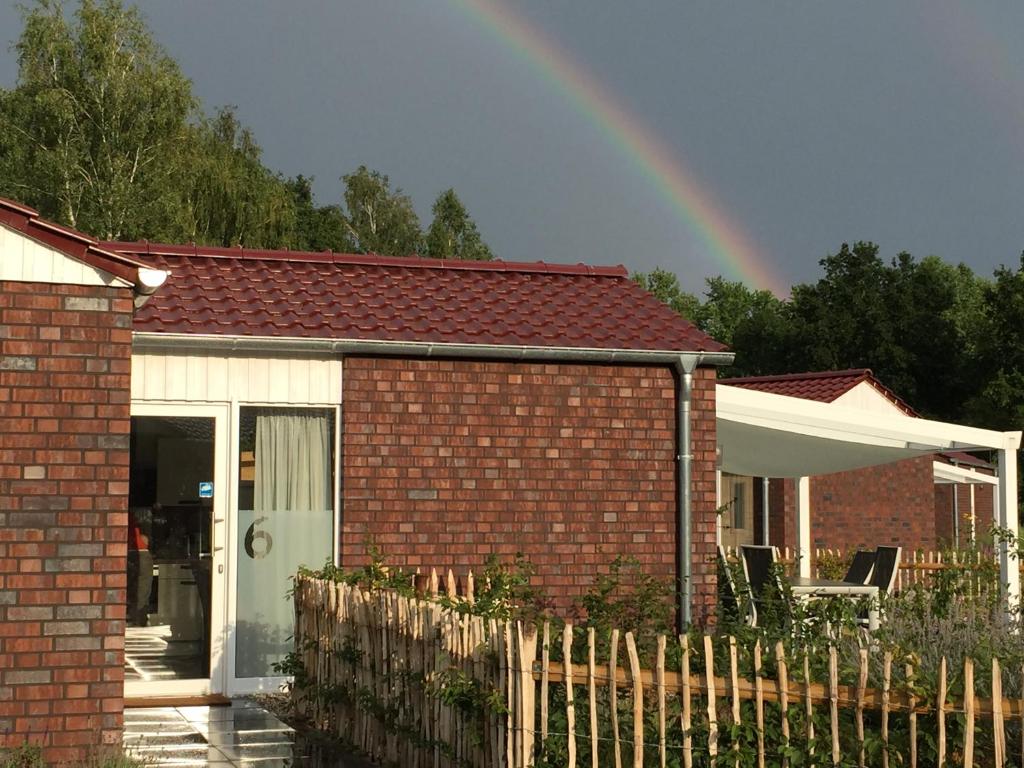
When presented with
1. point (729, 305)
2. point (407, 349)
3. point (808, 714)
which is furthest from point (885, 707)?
point (729, 305)

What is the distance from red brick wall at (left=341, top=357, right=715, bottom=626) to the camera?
37.5 feet

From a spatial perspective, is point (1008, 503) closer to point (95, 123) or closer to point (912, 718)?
point (912, 718)

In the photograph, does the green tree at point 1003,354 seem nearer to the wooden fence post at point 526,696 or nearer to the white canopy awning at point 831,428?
the white canopy awning at point 831,428

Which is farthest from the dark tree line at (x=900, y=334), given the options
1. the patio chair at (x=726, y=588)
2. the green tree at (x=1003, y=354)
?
the patio chair at (x=726, y=588)

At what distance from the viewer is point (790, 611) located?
10898 millimetres

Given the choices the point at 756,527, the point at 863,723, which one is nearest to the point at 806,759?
the point at 863,723

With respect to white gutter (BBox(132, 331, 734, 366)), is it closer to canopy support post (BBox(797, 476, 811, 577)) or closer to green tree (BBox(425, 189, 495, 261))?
canopy support post (BBox(797, 476, 811, 577))

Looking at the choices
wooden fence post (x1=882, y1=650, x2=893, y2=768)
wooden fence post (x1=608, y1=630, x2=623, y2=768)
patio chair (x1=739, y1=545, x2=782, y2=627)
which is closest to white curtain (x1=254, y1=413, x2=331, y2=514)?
patio chair (x1=739, y1=545, x2=782, y2=627)

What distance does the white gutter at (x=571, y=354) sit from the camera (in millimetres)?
11000

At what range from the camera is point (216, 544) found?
11.1m

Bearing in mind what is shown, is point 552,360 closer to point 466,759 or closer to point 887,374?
point 466,759

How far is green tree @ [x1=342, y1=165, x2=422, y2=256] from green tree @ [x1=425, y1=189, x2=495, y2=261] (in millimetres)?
873

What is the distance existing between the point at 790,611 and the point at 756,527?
53.2ft

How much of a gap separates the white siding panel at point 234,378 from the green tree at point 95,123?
24009 millimetres
